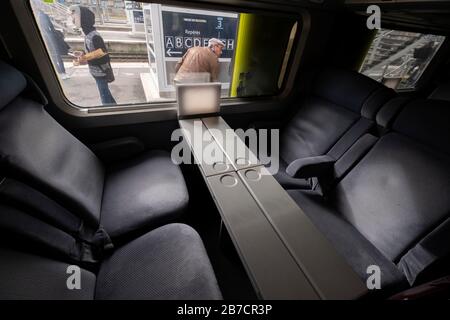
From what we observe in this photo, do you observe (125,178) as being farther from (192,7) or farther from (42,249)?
(192,7)

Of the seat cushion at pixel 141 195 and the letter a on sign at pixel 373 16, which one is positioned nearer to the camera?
the seat cushion at pixel 141 195

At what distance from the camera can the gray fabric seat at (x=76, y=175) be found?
0.91m

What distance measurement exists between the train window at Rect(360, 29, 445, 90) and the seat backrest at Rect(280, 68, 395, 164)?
110cm

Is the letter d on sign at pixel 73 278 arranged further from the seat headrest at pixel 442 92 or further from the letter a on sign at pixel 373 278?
the seat headrest at pixel 442 92

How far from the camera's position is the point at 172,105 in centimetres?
168

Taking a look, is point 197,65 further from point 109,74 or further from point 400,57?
point 400,57

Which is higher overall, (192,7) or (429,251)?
(192,7)

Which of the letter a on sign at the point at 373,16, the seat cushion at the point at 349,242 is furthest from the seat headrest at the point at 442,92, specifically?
the seat cushion at the point at 349,242
